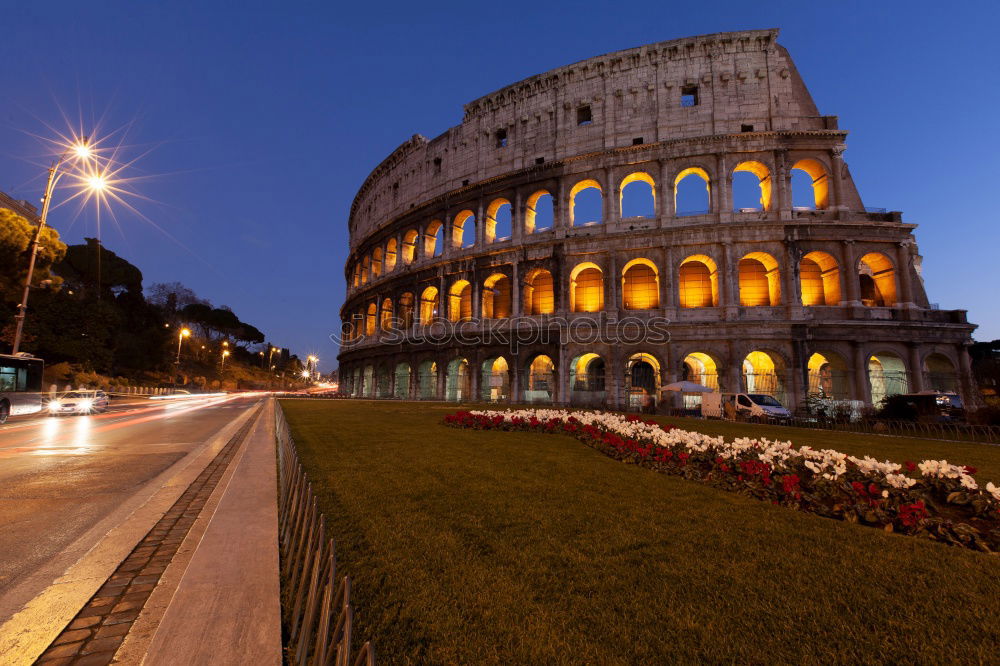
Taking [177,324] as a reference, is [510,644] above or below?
below

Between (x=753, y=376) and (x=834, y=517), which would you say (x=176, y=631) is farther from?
(x=753, y=376)

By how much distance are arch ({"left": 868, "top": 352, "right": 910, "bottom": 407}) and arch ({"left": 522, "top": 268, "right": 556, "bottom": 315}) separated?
18.1 metres

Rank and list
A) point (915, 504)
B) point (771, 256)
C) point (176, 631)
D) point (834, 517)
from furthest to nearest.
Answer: point (771, 256) < point (834, 517) < point (915, 504) < point (176, 631)

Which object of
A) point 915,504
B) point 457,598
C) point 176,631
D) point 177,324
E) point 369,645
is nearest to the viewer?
point 369,645

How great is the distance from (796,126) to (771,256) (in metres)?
8.21

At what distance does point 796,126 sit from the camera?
85.1ft

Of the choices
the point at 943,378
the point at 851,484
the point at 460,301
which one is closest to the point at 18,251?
the point at 460,301

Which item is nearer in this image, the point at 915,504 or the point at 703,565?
the point at 703,565

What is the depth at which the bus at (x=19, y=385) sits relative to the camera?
51.7 feet

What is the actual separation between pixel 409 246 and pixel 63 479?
32995 mm

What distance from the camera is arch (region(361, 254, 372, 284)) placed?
42.1 metres

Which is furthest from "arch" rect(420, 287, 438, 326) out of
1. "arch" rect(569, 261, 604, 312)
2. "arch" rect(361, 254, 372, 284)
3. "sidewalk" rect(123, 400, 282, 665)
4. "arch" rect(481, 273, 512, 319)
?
"sidewalk" rect(123, 400, 282, 665)

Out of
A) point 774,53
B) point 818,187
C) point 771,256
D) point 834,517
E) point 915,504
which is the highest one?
point 774,53

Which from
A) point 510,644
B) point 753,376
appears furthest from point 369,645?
point 753,376
